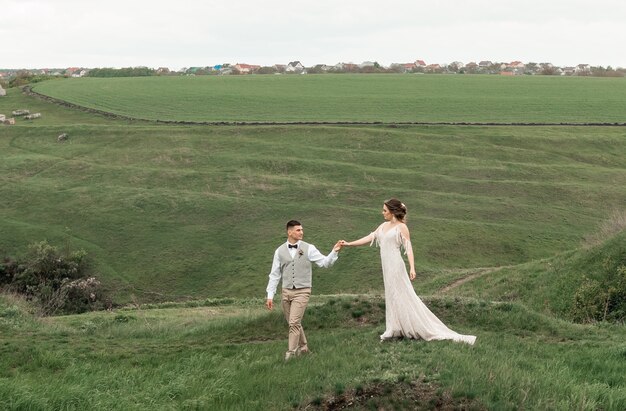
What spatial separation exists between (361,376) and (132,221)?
46513 millimetres

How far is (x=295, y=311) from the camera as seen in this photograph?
14.7 meters

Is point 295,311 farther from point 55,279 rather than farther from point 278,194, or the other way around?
point 278,194

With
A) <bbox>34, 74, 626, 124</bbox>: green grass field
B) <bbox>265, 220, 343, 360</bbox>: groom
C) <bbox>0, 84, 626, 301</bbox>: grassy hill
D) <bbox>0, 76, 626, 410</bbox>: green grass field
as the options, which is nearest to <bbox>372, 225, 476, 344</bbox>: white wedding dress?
<bbox>0, 76, 626, 410</bbox>: green grass field

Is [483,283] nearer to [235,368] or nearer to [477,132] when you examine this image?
[235,368]

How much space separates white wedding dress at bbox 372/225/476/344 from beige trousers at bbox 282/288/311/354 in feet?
6.21

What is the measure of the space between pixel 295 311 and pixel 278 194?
151ft

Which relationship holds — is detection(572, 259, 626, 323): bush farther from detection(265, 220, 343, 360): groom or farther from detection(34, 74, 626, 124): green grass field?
detection(34, 74, 626, 124): green grass field

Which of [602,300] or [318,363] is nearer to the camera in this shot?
[318,363]

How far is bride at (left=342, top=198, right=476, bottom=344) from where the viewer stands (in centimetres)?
1511

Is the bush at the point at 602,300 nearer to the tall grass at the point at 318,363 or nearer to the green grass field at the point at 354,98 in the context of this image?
the tall grass at the point at 318,363

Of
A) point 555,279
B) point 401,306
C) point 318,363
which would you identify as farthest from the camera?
point 555,279

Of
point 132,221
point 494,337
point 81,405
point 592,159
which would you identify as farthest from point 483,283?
point 592,159

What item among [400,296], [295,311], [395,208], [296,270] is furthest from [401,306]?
[296,270]

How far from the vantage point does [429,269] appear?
4338cm
